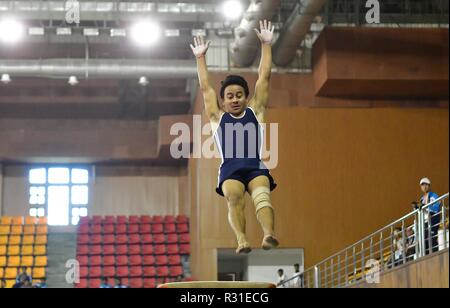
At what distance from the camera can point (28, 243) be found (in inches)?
973

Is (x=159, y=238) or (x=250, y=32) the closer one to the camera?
(x=250, y=32)

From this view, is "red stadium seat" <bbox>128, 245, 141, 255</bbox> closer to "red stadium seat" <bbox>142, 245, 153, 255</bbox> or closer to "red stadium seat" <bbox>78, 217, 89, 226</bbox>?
"red stadium seat" <bbox>142, 245, 153, 255</bbox>

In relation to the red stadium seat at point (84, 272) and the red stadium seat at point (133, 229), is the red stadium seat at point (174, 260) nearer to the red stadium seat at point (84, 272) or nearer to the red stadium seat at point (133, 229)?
the red stadium seat at point (133, 229)

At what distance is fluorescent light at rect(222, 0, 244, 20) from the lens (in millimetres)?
18697

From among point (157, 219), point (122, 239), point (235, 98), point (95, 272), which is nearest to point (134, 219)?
point (157, 219)

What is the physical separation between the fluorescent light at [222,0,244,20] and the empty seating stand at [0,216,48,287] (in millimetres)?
6967

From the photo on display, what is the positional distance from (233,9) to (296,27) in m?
1.55

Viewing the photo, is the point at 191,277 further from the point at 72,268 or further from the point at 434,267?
the point at 434,267

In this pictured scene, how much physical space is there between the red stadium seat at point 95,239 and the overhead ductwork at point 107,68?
4.65m

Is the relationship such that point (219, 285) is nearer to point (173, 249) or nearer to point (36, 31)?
point (36, 31)

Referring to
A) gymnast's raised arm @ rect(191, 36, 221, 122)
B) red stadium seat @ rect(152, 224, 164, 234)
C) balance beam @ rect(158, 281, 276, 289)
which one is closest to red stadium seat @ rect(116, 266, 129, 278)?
red stadium seat @ rect(152, 224, 164, 234)

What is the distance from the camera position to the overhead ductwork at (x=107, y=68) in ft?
73.8

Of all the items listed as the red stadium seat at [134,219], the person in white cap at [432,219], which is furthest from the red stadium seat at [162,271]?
the person in white cap at [432,219]
